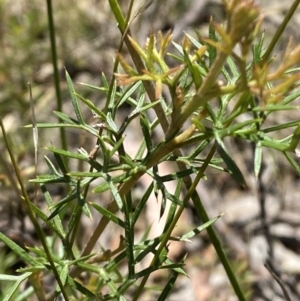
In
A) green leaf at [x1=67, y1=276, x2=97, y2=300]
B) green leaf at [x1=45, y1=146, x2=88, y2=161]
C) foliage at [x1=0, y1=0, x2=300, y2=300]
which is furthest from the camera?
green leaf at [x1=67, y1=276, x2=97, y2=300]

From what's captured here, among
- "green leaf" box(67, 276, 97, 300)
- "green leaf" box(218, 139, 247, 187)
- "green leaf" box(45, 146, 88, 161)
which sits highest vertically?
"green leaf" box(45, 146, 88, 161)

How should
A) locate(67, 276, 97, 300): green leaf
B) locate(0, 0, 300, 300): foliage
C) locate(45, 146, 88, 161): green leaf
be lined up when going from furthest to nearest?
locate(67, 276, 97, 300): green leaf
locate(45, 146, 88, 161): green leaf
locate(0, 0, 300, 300): foliage

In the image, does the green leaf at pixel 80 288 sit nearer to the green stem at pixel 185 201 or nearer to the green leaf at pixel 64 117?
the green stem at pixel 185 201

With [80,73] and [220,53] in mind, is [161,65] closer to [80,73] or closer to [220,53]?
[220,53]

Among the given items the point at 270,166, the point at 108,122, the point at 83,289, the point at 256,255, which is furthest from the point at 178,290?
the point at 108,122

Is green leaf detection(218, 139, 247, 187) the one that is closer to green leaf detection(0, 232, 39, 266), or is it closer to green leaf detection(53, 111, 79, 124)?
green leaf detection(53, 111, 79, 124)

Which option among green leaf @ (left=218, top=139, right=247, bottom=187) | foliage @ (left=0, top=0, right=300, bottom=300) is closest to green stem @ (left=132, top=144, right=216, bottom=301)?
foliage @ (left=0, top=0, right=300, bottom=300)

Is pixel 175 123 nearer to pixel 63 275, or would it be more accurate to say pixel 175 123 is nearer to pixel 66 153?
pixel 66 153

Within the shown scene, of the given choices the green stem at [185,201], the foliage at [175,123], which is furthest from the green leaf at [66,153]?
the green stem at [185,201]

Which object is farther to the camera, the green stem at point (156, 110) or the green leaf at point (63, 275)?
the green leaf at point (63, 275)

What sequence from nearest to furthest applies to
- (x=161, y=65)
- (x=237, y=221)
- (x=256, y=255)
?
(x=161, y=65)
(x=256, y=255)
(x=237, y=221)

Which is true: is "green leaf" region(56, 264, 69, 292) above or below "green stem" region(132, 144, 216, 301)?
below
